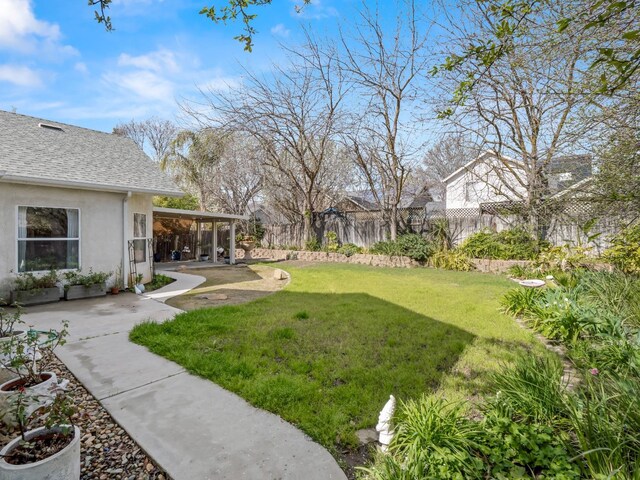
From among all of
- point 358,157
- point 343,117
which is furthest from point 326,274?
point 343,117

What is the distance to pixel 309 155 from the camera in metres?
16.2

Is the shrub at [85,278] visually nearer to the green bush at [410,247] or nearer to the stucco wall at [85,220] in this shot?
the stucco wall at [85,220]

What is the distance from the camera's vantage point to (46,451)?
1.90 metres

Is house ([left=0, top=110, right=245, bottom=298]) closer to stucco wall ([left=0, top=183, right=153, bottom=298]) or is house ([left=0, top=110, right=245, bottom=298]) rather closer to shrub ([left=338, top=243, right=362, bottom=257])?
stucco wall ([left=0, top=183, right=153, bottom=298])

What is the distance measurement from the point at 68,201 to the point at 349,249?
405 inches

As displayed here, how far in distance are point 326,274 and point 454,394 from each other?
789cm

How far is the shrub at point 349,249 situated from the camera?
1461cm

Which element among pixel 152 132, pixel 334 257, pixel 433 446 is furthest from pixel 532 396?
pixel 152 132

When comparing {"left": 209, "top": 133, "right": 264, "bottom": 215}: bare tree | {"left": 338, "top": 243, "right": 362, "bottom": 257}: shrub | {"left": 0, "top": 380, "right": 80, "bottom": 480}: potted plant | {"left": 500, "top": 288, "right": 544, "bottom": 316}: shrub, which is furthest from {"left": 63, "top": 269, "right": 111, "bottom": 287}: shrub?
{"left": 209, "top": 133, "right": 264, "bottom": 215}: bare tree

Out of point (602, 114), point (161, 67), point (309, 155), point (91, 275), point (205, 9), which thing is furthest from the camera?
point (309, 155)

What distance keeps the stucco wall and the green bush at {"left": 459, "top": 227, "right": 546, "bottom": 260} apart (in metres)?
10.9

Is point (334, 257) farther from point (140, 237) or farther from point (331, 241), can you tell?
point (140, 237)

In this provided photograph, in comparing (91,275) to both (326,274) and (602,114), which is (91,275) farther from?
(602,114)

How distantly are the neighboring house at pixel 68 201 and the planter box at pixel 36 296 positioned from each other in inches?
14.9
